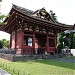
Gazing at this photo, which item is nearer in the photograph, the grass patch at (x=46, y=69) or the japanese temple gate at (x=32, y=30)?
the grass patch at (x=46, y=69)

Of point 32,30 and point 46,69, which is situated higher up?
point 32,30

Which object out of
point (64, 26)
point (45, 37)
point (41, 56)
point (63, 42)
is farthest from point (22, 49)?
point (63, 42)

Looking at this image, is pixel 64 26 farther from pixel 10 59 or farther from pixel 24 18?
pixel 10 59

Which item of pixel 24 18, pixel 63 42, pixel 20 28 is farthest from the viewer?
pixel 63 42

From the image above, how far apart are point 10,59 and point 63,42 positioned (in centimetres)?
1644

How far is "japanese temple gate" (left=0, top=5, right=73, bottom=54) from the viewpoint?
21.1 metres

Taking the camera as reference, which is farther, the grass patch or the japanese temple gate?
the japanese temple gate

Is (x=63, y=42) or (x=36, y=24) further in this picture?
(x=63, y=42)

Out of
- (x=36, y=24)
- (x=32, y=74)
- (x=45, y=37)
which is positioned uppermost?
(x=36, y=24)

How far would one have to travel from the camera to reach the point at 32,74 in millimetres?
9867

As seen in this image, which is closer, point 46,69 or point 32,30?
point 46,69

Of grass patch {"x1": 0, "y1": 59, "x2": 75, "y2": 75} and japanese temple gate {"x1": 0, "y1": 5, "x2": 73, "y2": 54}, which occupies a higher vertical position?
japanese temple gate {"x1": 0, "y1": 5, "x2": 73, "y2": 54}

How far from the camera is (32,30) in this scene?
23.0 m

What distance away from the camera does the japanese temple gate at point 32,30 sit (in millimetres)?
21066
